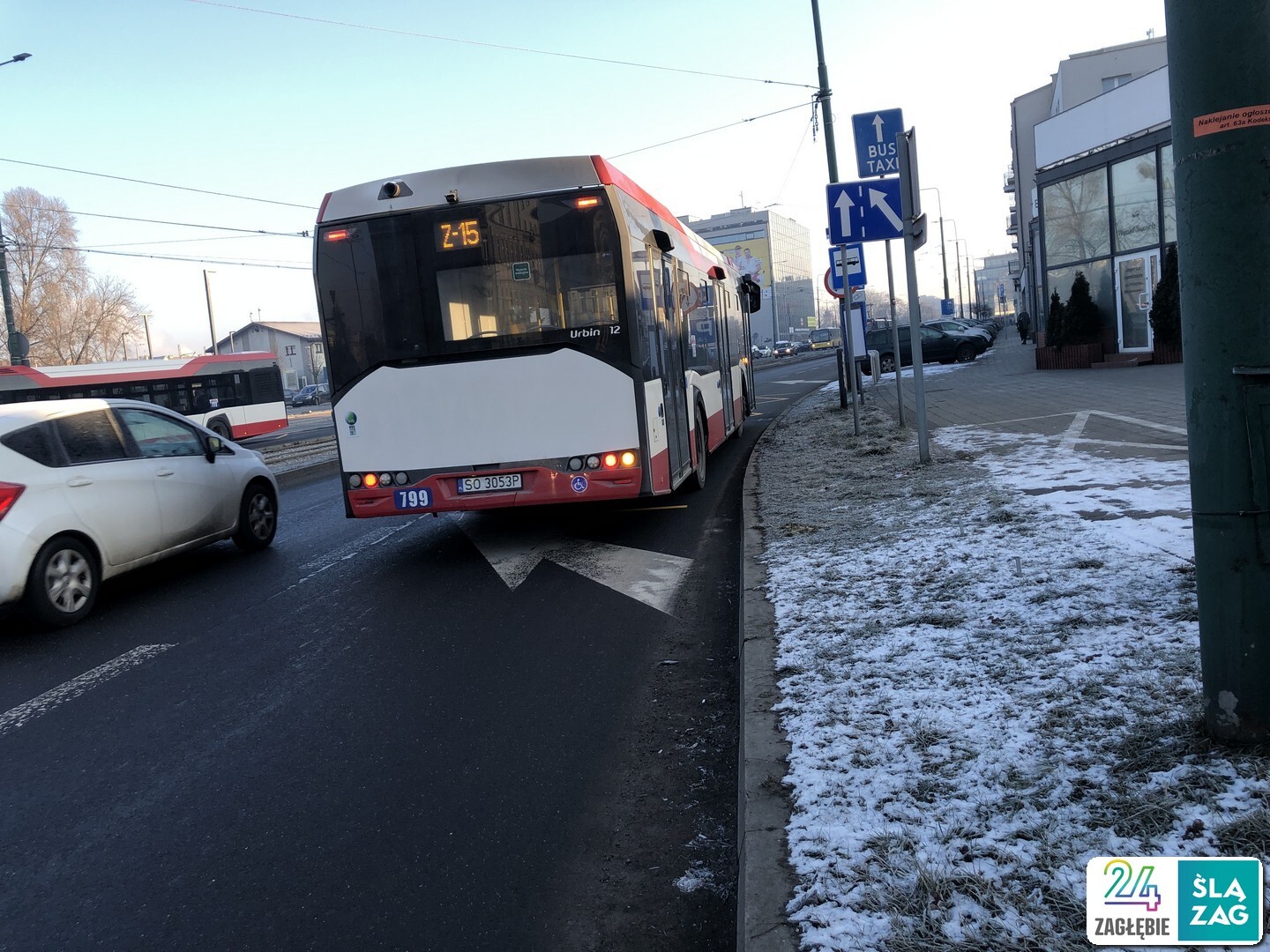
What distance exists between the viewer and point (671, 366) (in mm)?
9219

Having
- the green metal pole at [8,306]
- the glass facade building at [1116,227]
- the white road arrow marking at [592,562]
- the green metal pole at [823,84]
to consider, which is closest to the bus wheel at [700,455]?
the white road arrow marking at [592,562]

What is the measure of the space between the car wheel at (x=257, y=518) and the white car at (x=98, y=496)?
0.7 inches

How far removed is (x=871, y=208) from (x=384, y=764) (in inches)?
345

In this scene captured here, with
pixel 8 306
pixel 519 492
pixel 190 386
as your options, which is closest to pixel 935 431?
pixel 519 492

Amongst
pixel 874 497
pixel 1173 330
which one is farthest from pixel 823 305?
pixel 874 497

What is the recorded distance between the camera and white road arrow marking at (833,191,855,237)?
11195 mm

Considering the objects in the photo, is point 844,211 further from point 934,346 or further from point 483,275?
point 934,346

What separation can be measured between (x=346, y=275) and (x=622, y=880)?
5.94 metres

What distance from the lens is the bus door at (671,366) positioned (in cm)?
873

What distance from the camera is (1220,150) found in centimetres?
260

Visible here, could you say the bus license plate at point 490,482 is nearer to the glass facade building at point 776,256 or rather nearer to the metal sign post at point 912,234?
the metal sign post at point 912,234

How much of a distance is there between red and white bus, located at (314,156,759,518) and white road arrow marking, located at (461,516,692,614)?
496mm

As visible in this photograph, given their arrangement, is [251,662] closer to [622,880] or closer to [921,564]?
[622,880]

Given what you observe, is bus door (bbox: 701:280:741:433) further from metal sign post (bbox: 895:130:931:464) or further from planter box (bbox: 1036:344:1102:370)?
planter box (bbox: 1036:344:1102:370)
